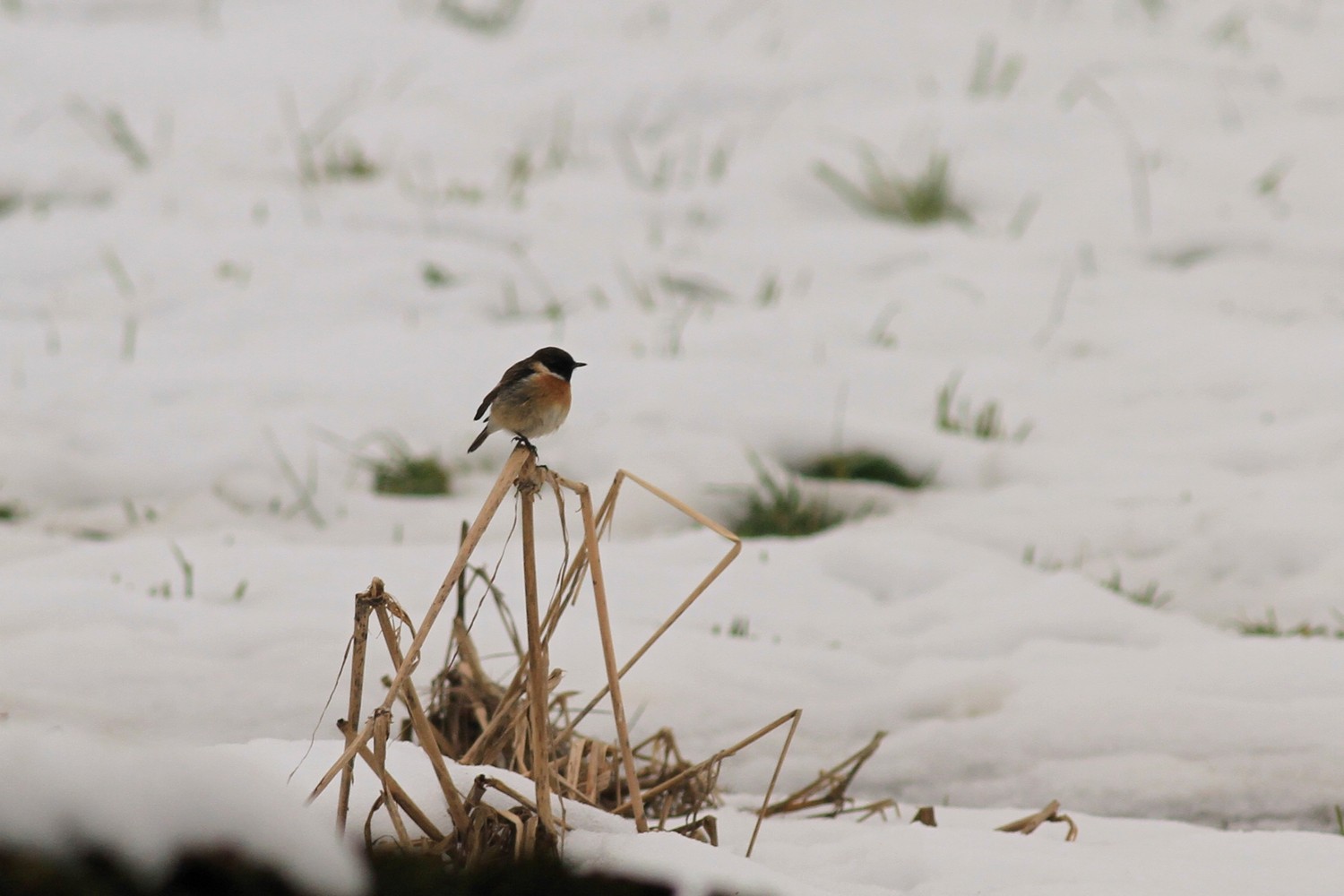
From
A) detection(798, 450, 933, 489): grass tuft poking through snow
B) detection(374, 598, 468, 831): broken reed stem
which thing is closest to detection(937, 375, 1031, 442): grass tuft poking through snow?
detection(798, 450, 933, 489): grass tuft poking through snow

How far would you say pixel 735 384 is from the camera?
14.2 ft

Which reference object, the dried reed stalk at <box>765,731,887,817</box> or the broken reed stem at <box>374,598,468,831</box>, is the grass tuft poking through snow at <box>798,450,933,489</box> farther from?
the broken reed stem at <box>374,598,468,831</box>

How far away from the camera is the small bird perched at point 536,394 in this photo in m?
2.54

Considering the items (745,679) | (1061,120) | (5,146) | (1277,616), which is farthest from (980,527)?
(5,146)

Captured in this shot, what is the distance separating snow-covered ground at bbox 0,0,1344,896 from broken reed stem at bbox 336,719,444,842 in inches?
5.8

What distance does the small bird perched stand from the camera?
8.33ft

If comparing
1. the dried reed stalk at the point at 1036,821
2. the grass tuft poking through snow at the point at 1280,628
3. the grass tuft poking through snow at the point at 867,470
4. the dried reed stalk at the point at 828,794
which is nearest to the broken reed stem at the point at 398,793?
the dried reed stalk at the point at 828,794

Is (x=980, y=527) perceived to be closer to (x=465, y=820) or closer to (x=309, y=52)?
(x=465, y=820)

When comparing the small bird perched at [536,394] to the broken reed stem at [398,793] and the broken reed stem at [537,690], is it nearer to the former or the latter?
the broken reed stem at [537,690]

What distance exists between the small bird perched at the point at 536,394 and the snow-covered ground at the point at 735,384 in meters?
0.47

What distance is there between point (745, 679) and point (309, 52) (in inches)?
218

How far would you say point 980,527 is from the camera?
142 inches

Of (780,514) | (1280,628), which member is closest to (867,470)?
(780,514)

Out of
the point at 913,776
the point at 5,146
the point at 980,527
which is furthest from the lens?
the point at 5,146
